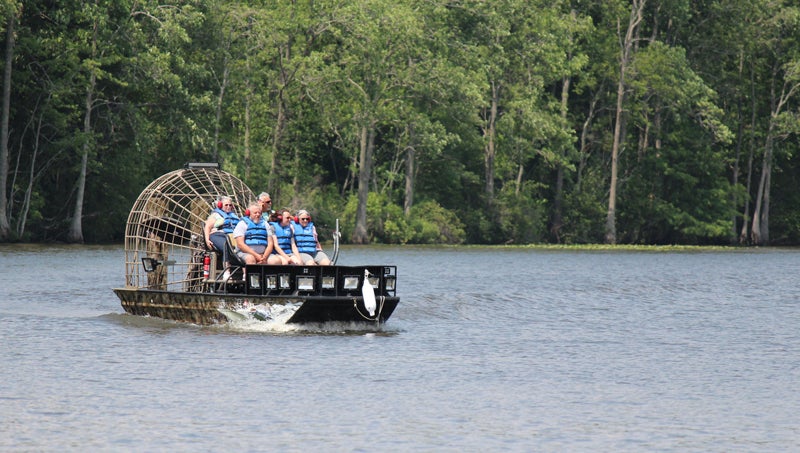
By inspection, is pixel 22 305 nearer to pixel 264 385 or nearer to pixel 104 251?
pixel 264 385

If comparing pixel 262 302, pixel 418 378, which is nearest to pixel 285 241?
pixel 262 302

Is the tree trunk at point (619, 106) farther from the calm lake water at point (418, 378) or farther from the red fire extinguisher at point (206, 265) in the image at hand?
the red fire extinguisher at point (206, 265)

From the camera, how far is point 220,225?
28.4 metres

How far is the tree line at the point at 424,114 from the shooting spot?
6656 cm

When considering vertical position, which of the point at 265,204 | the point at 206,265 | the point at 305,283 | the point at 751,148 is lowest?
the point at 305,283

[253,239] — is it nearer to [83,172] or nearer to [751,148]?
[83,172]

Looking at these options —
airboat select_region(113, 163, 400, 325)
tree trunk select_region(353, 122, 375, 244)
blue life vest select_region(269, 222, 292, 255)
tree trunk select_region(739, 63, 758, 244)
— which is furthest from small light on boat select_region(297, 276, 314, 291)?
tree trunk select_region(739, 63, 758, 244)

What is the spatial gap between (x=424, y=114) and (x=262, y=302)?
47968 mm

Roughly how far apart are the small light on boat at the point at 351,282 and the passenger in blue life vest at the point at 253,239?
1.68m

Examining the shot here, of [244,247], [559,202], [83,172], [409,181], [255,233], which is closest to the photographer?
[244,247]

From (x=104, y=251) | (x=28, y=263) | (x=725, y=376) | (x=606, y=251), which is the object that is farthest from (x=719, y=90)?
(x=725, y=376)

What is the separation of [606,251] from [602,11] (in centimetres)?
1558

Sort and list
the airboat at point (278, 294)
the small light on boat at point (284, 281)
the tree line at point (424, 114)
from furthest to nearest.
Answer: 1. the tree line at point (424, 114)
2. the small light on boat at point (284, 281)
3. the airboat at point (278, 294)

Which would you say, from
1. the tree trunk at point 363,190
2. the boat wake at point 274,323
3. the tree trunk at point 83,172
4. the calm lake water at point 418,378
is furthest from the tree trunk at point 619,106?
the boat wake at point 274,323
